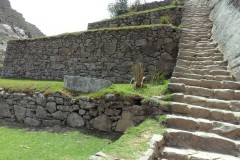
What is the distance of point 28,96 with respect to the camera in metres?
7.28

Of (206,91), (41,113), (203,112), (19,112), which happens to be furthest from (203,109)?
(19,112)

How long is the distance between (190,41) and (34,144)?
574cm

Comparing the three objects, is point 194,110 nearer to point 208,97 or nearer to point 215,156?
point 208,97

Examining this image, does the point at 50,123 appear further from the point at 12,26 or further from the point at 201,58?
the point at 12,26

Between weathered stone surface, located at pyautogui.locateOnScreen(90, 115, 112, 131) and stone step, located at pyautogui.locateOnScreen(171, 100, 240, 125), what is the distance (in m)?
1.57

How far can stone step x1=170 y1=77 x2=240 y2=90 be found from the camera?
616cm

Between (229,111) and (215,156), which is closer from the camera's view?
(215,156)

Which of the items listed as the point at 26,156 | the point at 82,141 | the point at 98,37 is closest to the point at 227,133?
the point at 82,141

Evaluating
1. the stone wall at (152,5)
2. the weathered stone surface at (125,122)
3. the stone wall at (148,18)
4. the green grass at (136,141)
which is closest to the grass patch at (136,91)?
the weathered stone surface at (125,122)

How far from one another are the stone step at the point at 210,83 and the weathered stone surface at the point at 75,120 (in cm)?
233

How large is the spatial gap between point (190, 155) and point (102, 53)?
246 inches

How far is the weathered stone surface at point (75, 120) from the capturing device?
6.48 meters

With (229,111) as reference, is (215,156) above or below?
below

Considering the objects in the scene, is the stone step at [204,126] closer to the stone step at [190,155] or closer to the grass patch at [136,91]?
the stone step at [190,155]
